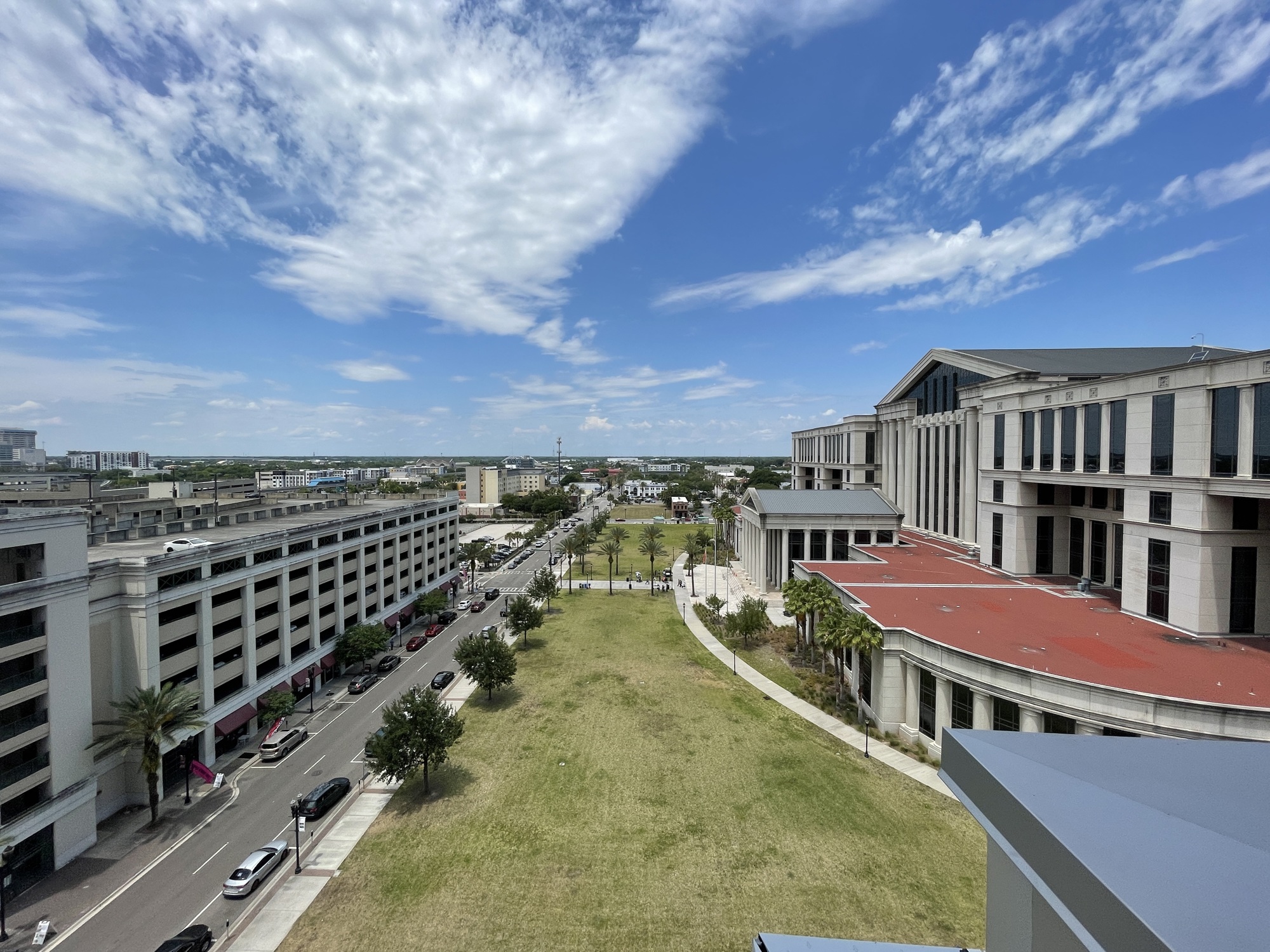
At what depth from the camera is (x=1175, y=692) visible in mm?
27266

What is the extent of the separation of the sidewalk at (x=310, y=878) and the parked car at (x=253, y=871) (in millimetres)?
1115

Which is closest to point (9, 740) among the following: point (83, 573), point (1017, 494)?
point (83, 573)

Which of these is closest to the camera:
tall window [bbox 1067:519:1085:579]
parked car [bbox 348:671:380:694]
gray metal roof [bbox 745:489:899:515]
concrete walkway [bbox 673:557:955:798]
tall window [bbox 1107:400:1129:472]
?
concrete walkway [bbox 673:557:955:798]

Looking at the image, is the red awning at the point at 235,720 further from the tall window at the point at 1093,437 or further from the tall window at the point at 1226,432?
the tall window at the point at 1093,437

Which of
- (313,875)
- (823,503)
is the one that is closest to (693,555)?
(823,503)

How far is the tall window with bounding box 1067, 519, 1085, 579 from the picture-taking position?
2100 inches

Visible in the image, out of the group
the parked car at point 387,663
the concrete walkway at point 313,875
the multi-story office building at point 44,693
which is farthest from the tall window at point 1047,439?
the multi-story office building at point 44,693

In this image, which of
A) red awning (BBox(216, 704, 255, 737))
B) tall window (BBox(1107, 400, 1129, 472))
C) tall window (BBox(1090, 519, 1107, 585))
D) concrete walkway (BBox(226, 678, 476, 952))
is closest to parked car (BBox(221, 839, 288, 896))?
concrete walkway (BBox(226, 678, 476, 952))

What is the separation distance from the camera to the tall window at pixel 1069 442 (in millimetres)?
48844

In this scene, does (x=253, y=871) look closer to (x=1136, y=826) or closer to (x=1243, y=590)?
(x=1136, y=826)

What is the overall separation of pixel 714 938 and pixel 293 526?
1976 inches

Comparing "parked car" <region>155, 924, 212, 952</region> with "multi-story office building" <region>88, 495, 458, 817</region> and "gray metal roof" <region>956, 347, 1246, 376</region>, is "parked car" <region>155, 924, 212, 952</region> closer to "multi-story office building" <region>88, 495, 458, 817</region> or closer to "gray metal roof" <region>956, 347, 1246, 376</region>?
"multi-story office building" <region>88, 495, 458, 817</region>

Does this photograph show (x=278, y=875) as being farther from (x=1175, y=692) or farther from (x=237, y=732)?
(x=1175, y=692)

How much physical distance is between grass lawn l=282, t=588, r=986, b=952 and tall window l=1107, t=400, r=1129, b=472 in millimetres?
31738
